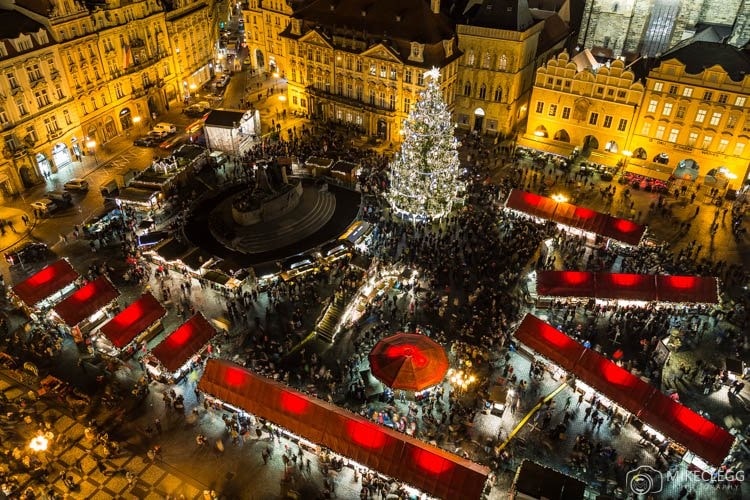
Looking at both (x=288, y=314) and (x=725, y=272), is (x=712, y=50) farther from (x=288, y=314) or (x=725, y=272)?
(x=288, y=314)

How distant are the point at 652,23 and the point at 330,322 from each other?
66840 mm

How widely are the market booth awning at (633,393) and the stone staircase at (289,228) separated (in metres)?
23.4

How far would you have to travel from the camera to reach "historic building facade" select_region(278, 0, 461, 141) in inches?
2576

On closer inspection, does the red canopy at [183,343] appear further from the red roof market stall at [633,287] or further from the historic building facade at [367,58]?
the historic building facade at [367,58]

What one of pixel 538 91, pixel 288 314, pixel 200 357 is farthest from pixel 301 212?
pixel 538 91

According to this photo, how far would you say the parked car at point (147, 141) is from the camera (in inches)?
2763

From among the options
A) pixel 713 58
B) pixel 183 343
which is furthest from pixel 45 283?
pixel 713 58

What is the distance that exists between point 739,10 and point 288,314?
70.7m

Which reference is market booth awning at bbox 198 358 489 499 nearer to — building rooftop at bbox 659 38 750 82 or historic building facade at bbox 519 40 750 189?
historic building facade at bbox 519 40 750 189

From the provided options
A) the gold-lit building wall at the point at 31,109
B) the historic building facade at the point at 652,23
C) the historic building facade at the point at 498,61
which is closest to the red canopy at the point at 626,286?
the historic building facade at the point at 498,61

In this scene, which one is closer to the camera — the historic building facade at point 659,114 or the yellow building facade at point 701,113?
the yellow building facade at point 701,113

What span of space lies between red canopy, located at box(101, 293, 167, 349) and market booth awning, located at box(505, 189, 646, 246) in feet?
112

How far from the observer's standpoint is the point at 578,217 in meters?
51.2

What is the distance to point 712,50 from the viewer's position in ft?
190
